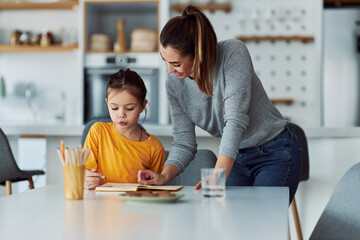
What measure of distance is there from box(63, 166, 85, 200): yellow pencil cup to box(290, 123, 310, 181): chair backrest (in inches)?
62.7

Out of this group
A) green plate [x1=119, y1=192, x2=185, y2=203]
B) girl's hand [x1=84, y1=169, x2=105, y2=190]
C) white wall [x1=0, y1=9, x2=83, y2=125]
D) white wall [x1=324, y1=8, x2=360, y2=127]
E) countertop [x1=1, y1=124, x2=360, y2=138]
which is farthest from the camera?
white wall [x1=0, y1=9, x2=83, y2=125]

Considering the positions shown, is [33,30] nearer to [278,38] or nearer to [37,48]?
[37,48]

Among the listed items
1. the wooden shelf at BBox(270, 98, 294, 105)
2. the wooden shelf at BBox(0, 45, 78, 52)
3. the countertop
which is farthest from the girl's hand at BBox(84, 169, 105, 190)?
the wooden shelf at BBox(0, 45, 78, 52)

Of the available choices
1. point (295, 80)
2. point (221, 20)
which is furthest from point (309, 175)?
point (221, 20)

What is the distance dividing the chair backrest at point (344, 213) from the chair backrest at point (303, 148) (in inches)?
49.2

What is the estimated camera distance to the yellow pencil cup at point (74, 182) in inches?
50.8

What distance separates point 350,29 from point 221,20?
44.6 inches

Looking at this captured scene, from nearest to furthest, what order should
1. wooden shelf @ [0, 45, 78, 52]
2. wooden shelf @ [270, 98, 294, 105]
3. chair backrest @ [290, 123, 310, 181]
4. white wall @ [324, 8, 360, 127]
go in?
chair backrest @ [290, 123, 310, 181] < white wall @ [324, 8, 360, 127] < wooden shelf @ [270, 98, 294, 105] < wooden shelf @ [0, 45, 78, 52]

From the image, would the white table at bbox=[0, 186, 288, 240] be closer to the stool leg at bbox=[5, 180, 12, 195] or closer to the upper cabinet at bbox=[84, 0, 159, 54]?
the stool leg at bbox=[5, 180, 12, 195]

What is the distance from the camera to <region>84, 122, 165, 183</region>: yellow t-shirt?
182cm

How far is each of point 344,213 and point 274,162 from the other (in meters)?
0.40

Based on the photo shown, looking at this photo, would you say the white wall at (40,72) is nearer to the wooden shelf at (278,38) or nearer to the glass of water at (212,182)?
the wooden shelf at (278,38)

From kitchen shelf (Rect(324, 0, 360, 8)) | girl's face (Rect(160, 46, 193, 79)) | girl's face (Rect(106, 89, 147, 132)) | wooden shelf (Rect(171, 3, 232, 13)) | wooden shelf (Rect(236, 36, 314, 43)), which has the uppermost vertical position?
kitchen shelf (Rect(324, 0, 360, 8))


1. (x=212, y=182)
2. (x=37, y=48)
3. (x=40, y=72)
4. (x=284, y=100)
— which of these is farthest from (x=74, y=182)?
(x=40, y=72)
